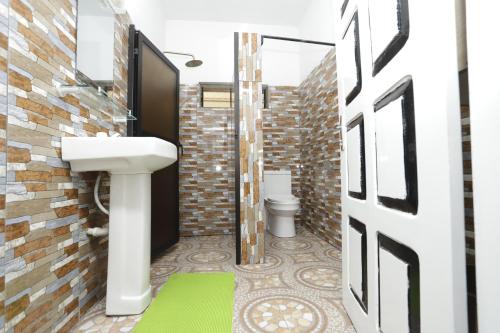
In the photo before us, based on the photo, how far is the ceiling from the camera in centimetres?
280

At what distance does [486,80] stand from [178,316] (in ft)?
5.06

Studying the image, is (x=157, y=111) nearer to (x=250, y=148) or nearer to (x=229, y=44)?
(x=250, y=148)

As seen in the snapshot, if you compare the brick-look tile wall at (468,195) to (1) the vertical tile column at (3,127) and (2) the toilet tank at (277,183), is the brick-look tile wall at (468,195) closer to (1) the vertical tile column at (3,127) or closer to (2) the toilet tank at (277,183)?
(1) the vertical tile column at (3,127)

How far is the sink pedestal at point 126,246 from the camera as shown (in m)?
1.25

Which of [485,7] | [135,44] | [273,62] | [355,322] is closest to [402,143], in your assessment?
[485,7]

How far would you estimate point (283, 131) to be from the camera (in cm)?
326

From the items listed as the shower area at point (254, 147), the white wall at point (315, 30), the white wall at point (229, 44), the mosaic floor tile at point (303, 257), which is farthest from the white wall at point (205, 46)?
the mosaic floor tile at point (303, 257)

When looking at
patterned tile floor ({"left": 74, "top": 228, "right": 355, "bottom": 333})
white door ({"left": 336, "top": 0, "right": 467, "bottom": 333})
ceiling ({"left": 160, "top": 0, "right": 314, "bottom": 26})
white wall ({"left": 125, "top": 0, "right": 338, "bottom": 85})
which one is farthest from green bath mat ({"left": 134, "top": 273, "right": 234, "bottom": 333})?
ceiling ({"left": 160, "top": 0, "right": 314, "bottom": 26})

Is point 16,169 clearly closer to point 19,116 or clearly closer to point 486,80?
point 19,116

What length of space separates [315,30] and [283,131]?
51.5 inches

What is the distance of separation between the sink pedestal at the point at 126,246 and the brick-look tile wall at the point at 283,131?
2.14 meters

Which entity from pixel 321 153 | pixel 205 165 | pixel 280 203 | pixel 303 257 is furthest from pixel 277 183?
pixel 303 257

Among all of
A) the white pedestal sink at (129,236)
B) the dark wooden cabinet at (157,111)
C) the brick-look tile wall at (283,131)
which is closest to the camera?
the white pedestal sink at (129,236)

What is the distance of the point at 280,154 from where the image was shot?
324 centimetres
